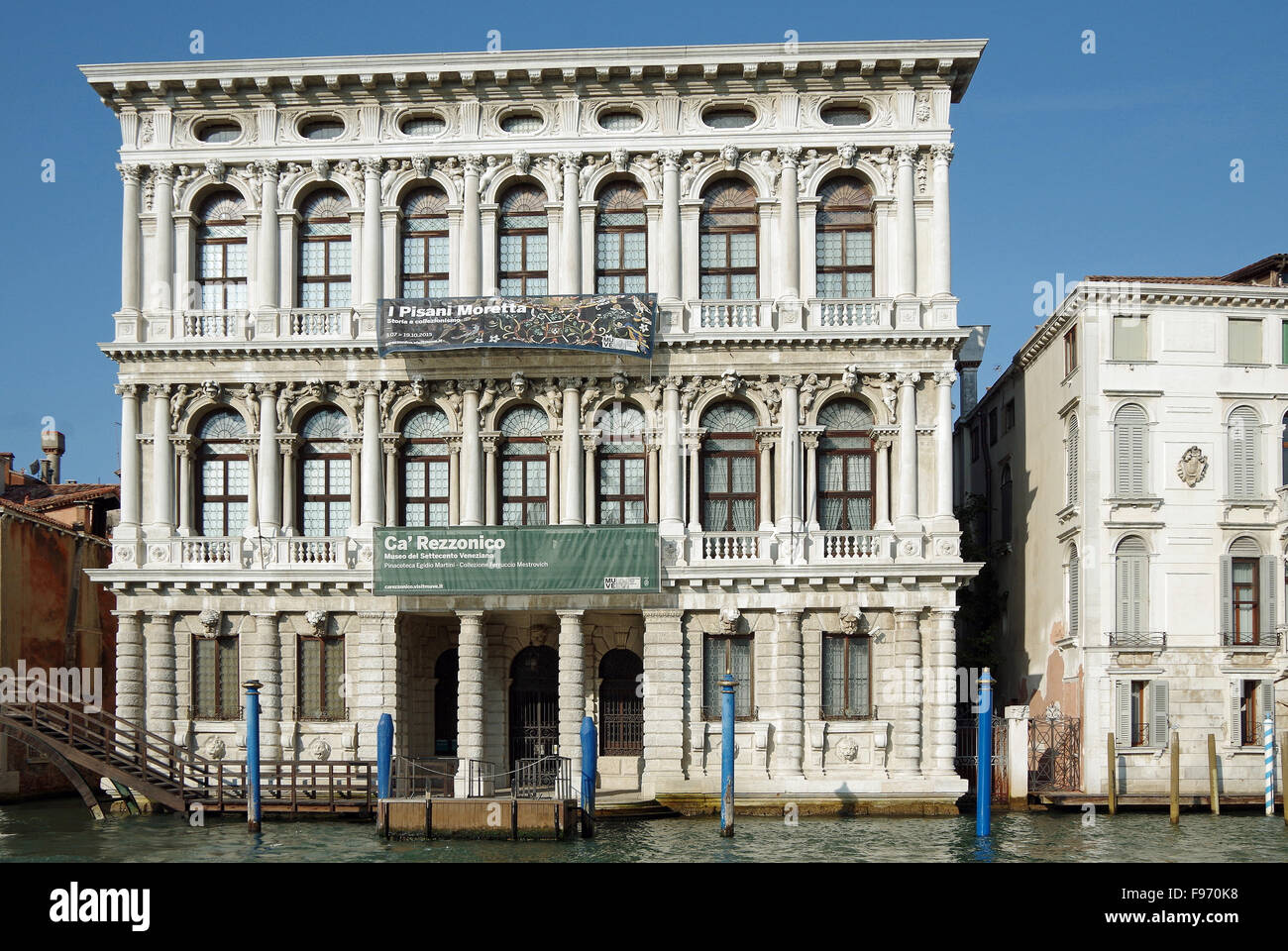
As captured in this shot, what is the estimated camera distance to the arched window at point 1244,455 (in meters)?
31.1

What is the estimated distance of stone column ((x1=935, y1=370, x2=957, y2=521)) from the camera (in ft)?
98.8

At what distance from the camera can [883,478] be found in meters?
30.6

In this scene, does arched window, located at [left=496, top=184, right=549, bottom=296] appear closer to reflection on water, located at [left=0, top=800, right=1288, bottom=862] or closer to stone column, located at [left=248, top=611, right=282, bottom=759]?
stone column, located at [left=248, top=611, right=282, bottom=759]

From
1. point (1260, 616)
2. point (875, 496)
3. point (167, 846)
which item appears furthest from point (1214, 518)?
point (167, 846)

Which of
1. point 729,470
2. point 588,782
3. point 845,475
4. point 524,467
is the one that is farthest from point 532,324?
point 588,782

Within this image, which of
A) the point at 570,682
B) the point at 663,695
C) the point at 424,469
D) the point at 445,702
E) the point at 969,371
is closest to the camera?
the point at 663,695

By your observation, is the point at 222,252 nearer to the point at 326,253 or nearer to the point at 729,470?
the point at 326,253

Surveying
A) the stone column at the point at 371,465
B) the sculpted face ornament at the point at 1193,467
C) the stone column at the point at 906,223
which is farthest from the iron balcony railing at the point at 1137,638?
the stone column at the point at 371,465

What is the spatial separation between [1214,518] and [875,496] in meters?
7.03

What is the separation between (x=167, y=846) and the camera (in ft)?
81.3

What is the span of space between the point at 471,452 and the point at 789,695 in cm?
804

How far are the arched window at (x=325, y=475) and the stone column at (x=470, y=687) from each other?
3.61m

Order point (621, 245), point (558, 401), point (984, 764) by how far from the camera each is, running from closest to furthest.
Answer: point (984, 764) → point (558, 401) → point (621, 245)

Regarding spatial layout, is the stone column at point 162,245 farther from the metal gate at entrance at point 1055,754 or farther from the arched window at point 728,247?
the metal gate at entrance at point 1055,754
